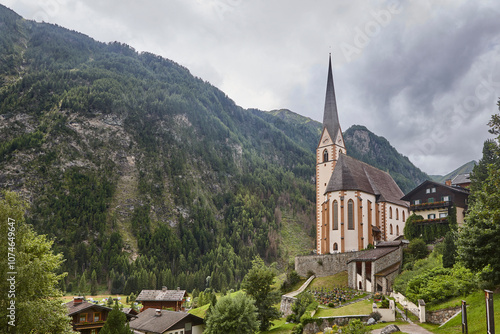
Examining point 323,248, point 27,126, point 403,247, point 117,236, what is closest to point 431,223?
point 403,247

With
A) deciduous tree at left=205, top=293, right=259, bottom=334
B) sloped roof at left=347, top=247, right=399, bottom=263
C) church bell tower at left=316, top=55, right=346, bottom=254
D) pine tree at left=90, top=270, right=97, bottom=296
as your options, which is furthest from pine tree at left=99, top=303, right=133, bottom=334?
pine tree at left=90, top=270, right=97, bottom=296

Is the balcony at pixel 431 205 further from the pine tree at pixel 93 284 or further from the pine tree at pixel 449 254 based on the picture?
the pine tree at pixel 93 284

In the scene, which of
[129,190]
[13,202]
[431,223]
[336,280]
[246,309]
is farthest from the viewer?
[129,190]

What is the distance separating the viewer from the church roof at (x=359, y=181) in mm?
66812

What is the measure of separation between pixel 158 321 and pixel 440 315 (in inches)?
1346

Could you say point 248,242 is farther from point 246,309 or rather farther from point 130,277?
point 246,309

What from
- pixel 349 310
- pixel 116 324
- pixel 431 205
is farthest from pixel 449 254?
pixel 116 324

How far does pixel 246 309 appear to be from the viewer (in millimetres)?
41375

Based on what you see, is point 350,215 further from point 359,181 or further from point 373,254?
point 373,254

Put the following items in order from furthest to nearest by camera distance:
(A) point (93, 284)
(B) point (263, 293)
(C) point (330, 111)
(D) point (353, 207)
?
(A) point (93, 284)
(C) point (330, 111)
(D) point (353, 207)
(B) point (263, 293)

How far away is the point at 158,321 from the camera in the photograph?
51.0 metres

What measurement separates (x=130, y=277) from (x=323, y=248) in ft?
284

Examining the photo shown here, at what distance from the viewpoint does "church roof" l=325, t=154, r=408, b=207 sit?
66812 mm

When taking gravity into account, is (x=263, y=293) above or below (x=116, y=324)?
above
